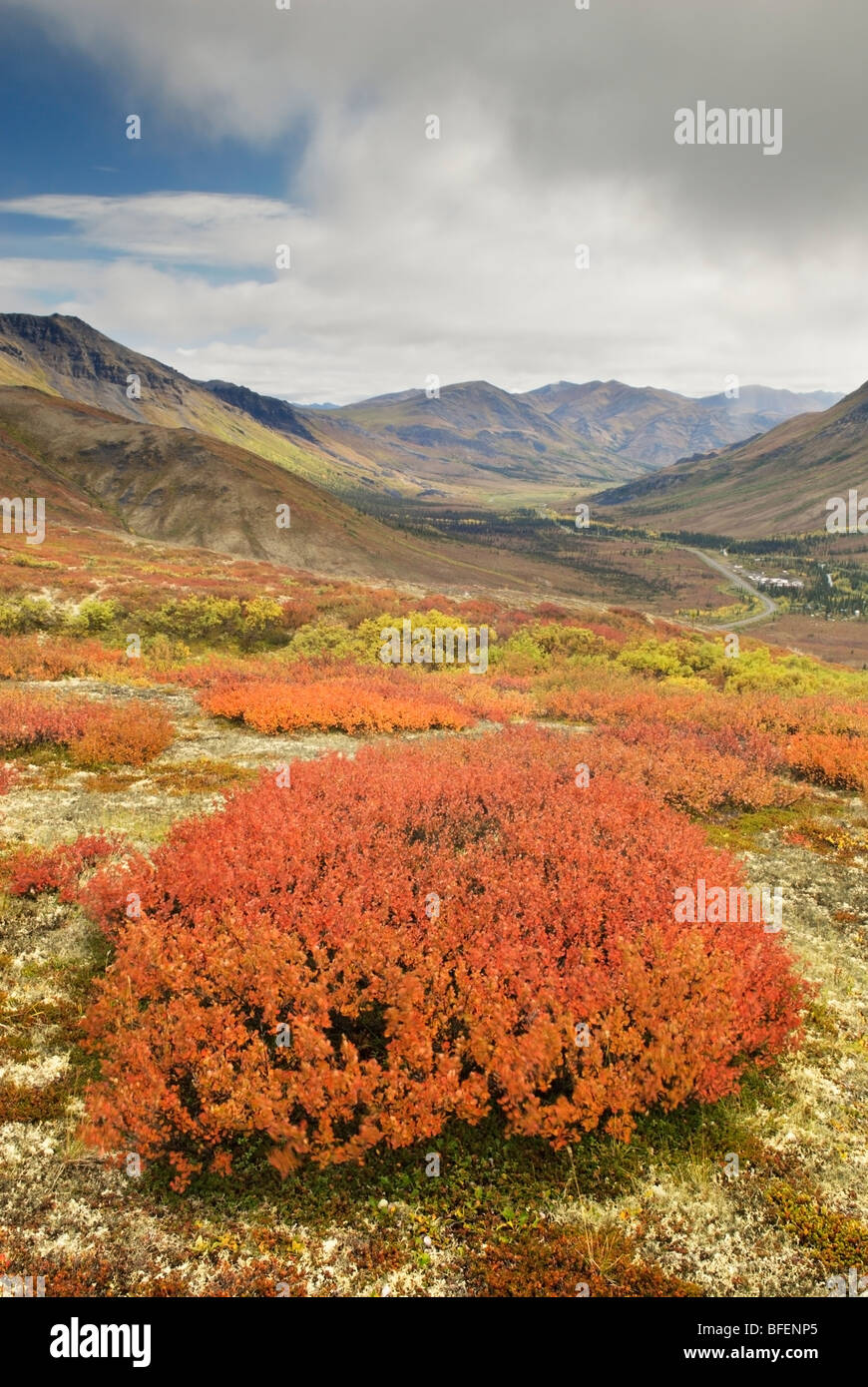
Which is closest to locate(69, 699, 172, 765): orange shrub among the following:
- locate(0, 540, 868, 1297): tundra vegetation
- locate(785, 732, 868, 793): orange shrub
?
locate(0, 540, 868, 1297): tundra vegetation

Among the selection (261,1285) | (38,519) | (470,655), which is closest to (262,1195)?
(261,1285)

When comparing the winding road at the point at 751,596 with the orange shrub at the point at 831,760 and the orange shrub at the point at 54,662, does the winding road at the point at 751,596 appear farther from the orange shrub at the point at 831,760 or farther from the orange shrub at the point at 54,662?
the orange shrub at the point at 54,662

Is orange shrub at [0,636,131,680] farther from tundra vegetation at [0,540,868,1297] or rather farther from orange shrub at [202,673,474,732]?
tundra vegetation at [0,540,868,1297]

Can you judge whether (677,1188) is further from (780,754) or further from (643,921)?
(780,754)

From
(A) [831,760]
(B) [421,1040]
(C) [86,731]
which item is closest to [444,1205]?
(B) [421,1040]

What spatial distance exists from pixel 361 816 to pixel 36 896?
4.60 meters

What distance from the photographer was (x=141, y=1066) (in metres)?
5.91

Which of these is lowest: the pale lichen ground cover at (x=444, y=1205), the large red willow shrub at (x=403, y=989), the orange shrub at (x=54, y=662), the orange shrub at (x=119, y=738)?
the pale lichen ground cover at (x=444, y=1205)

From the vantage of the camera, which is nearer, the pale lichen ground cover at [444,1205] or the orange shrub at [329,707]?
the pale lichen ground cover at [444,1205]

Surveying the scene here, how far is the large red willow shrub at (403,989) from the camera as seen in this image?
5.68 m

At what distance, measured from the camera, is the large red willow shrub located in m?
5.68

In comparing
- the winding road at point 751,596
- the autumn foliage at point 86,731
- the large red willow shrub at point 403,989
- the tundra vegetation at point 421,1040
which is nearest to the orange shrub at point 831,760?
the tundra vegetation at point 421,1040

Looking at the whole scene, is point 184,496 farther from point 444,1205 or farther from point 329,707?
point 444,1205

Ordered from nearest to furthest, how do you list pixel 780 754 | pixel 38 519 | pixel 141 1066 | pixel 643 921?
pixel 141 1066
pixel 643 921
pixel 780 754
pixel 38 519
